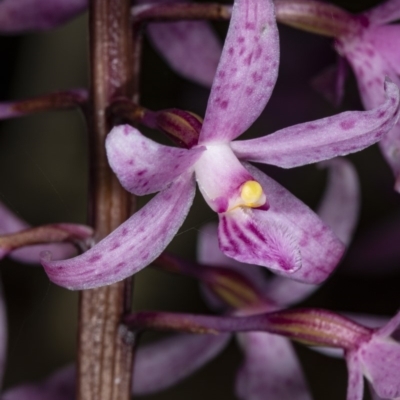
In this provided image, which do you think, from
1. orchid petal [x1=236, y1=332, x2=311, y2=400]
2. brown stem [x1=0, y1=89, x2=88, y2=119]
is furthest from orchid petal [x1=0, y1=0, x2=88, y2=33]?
orchid petal [x1=236, y1=332, x2=311, y2=400]

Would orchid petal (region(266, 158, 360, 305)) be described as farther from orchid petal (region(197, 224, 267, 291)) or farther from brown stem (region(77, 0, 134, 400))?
brown stem (region(77, 0, 134, 400))

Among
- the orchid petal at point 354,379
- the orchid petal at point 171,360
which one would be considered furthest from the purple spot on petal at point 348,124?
the orchid petal at point 171,360

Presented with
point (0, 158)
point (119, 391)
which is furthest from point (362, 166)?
point (119, 391)

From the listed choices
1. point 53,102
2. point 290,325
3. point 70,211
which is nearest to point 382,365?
point 290,325

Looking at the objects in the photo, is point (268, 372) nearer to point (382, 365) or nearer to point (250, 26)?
point (382, 365)

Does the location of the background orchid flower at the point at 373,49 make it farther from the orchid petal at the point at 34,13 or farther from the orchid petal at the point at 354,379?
the orchid petal at the point at 34,13

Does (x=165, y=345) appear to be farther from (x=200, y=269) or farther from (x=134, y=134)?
(x=134, y=134)
